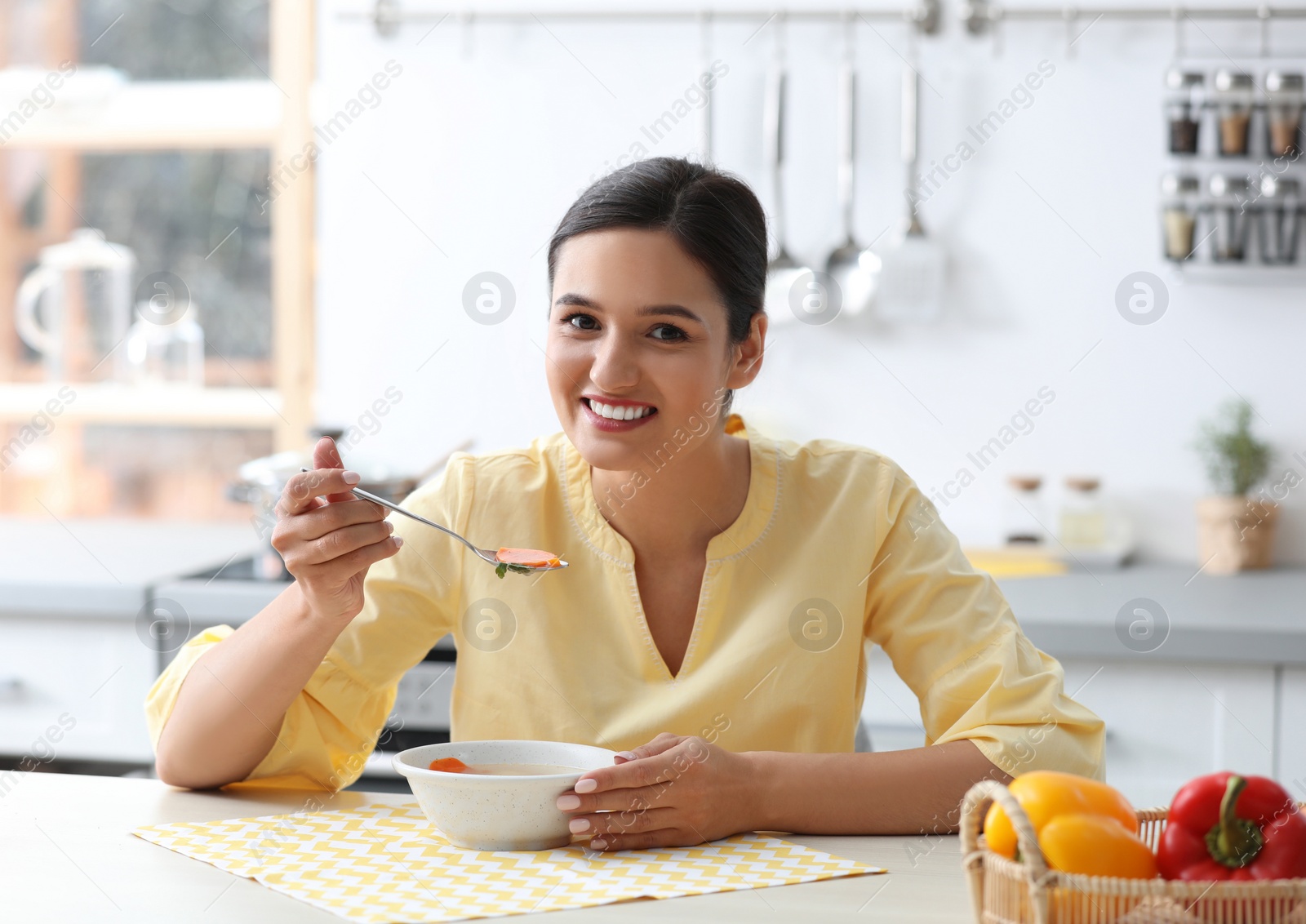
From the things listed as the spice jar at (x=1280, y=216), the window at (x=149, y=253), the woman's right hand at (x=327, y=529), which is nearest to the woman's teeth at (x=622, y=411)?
the woman's right hand at (x=327, y=529)

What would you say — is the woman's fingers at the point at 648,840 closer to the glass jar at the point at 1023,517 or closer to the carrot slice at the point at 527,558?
the carrot slice at the point at 527,558

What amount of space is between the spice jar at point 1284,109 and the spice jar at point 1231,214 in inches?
3.3

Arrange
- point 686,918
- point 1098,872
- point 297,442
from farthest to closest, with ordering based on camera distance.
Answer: point 297,442, point 686,918, point 1098,872

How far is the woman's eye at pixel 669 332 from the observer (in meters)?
1.27

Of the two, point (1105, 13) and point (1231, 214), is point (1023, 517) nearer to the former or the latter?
point (1231, 214)

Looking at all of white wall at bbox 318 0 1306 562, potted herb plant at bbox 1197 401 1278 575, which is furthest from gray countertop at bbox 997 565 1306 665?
white wall at bbox 318 0 1306 562

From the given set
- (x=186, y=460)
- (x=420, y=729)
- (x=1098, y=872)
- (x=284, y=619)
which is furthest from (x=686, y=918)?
(x=186, y=460)

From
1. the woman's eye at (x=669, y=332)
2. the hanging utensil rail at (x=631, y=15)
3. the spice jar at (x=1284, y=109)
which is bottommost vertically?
the woman's eye at (x=669, y=332)

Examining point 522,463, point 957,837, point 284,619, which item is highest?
point 522,463

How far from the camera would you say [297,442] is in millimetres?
2775

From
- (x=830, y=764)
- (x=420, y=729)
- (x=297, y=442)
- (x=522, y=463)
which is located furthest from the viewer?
(x=297, y=442)

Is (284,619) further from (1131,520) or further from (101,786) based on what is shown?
(1131,520)

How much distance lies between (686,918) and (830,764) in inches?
11.4

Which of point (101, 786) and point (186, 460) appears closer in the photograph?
point (101, 786)
